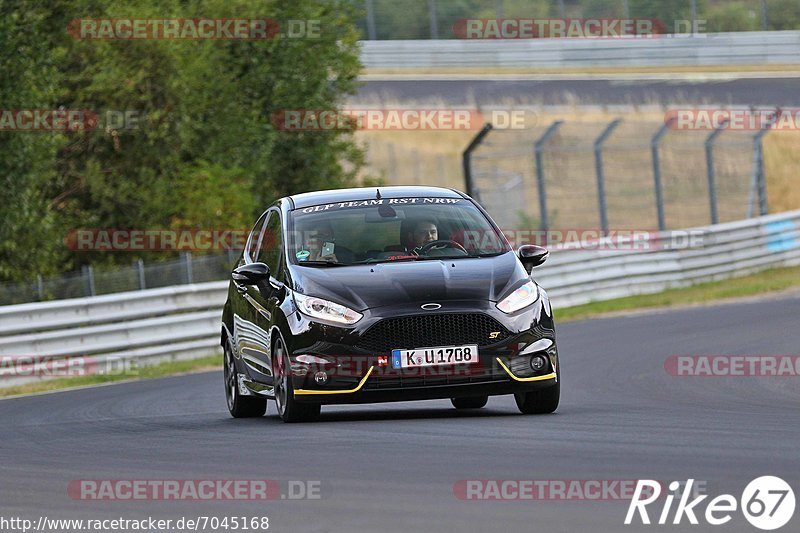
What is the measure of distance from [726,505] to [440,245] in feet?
16.7

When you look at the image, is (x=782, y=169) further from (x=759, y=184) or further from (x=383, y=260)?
(x=383, y=260)

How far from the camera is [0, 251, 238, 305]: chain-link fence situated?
21172 mm

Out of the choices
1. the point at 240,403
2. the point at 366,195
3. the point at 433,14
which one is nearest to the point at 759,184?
the point at 433,14

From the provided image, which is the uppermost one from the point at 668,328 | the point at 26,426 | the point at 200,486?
the point at 200,486

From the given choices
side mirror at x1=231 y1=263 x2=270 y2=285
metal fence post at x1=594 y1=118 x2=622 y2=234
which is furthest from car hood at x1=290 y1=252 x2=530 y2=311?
metal fence post at x1=594 y1=118 x2=622 y2=234

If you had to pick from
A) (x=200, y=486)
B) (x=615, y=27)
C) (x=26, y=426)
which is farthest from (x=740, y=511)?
(x=615, y=27)

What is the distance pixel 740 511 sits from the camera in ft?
20.5

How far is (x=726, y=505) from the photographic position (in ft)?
20.9

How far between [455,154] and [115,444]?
116 ft

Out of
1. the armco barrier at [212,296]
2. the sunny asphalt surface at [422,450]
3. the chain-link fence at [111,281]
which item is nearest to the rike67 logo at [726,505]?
the sunny asphalt surface at [422,450]

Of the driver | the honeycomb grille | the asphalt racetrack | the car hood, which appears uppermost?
the driver

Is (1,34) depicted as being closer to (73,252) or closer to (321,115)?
(73,252)

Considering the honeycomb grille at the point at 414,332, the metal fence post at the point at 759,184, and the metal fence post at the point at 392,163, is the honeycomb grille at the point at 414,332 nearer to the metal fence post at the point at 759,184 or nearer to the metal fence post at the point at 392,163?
the metal fence post at the point at 759,184

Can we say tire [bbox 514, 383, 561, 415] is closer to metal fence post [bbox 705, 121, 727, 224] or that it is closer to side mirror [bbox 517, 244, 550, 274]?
side mirror [bbox 517, 244, 550, 274]
